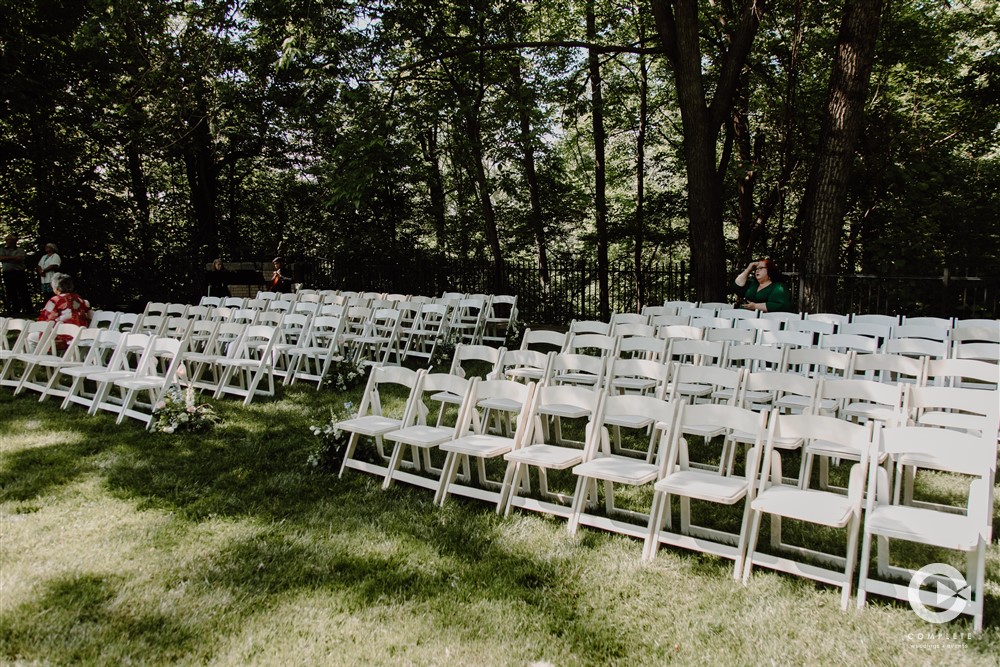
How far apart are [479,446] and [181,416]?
3278 mm

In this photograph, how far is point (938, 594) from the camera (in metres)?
3.25

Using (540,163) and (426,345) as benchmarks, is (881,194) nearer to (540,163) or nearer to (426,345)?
(540,163)

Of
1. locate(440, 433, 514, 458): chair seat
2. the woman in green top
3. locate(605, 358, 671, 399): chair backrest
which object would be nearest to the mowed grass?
locate(440, 433, 514, 458): chair seat

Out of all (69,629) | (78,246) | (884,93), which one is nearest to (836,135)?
(884,93)

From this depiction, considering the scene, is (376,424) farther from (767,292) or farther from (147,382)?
(767,292)

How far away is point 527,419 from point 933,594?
2409mm

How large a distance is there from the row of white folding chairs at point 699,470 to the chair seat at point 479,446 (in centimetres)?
1

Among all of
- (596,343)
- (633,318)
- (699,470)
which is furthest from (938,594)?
(633,318)

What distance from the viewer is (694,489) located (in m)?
3.68

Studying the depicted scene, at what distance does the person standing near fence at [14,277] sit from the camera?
15.3m

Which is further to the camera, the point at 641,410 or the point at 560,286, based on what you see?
the point at 560,286

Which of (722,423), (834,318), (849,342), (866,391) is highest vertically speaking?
(834,318)

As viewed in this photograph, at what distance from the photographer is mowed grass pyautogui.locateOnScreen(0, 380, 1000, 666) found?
9.80 feet

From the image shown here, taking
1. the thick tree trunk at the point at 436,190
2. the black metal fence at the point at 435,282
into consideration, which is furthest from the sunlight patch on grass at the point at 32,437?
the thick tree trunk at the point at 436,190
